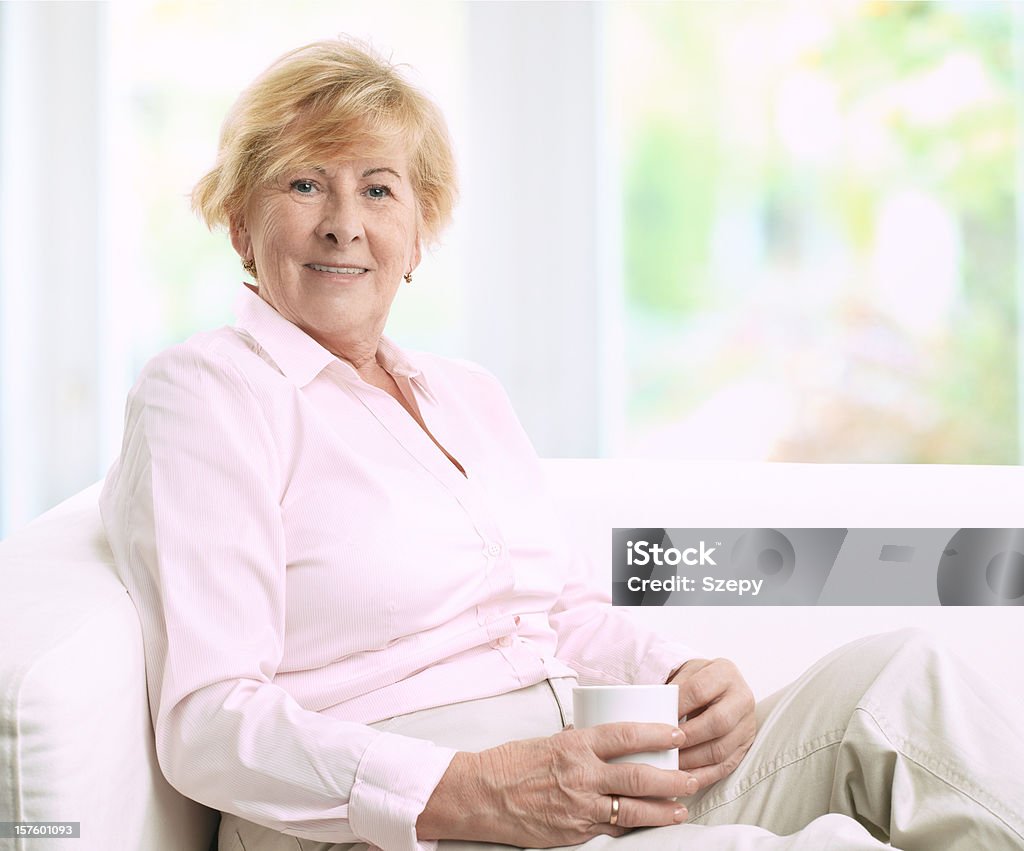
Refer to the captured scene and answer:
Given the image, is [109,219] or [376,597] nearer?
[376,597]

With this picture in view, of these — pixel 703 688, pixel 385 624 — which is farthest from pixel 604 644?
pixel 385 624

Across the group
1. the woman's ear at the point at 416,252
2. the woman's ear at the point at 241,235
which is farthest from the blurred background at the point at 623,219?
the woman's ear at the point at 241,235

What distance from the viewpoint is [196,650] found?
1017 mm

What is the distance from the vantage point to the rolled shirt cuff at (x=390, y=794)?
99 centimetres

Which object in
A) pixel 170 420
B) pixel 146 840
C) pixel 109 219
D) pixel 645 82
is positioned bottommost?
pixel 146 840

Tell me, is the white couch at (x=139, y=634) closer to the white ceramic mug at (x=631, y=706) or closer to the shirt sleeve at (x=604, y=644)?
the shirt sleeve at (x=604, y=644)

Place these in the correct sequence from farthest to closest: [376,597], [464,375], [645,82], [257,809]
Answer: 1. [645,82]
2. [464,375]
3. [376,597]
4. [257,809]

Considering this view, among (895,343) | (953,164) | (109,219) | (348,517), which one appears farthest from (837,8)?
(348,517)

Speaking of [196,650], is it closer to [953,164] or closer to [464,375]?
[464,375]

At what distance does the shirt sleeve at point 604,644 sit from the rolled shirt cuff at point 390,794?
16.3 inches

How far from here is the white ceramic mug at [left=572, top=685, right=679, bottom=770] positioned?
101 centimetres

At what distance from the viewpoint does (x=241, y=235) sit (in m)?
1.41

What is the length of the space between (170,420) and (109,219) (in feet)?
6.74

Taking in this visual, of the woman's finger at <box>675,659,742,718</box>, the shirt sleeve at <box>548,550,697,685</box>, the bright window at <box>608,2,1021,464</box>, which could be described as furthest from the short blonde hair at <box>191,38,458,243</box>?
the bright window at <box>608,2,1021,464</box>
